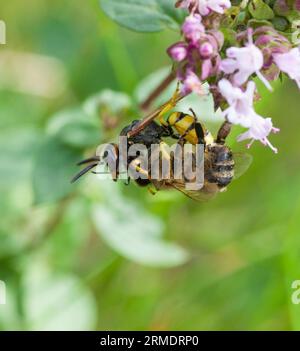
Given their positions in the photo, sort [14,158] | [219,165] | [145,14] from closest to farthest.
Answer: [219,165]
[145,14]
[14,158]

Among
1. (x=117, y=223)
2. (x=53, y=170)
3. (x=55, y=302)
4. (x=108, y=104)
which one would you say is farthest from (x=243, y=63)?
(x=55, y=302)

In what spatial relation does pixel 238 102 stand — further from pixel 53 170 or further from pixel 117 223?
pixel 117 223

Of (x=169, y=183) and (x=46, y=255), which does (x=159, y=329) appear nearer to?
(x=46, y=255)

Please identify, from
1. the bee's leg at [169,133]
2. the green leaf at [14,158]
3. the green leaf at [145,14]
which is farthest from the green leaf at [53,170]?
the bee's leg at [169,133]

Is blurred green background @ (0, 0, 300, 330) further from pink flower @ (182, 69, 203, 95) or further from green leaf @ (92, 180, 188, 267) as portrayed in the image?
pink flower @ (182, 69, 203, 95)

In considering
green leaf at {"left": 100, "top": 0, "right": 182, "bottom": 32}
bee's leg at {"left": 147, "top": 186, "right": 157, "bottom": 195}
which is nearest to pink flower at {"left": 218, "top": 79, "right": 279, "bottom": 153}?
bee's leg at {"left": 147, "top": 186, "right": 157, "bottom": 195}

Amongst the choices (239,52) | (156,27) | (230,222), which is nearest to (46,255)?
(230,222)

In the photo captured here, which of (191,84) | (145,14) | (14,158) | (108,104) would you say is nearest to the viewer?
(191,84)
